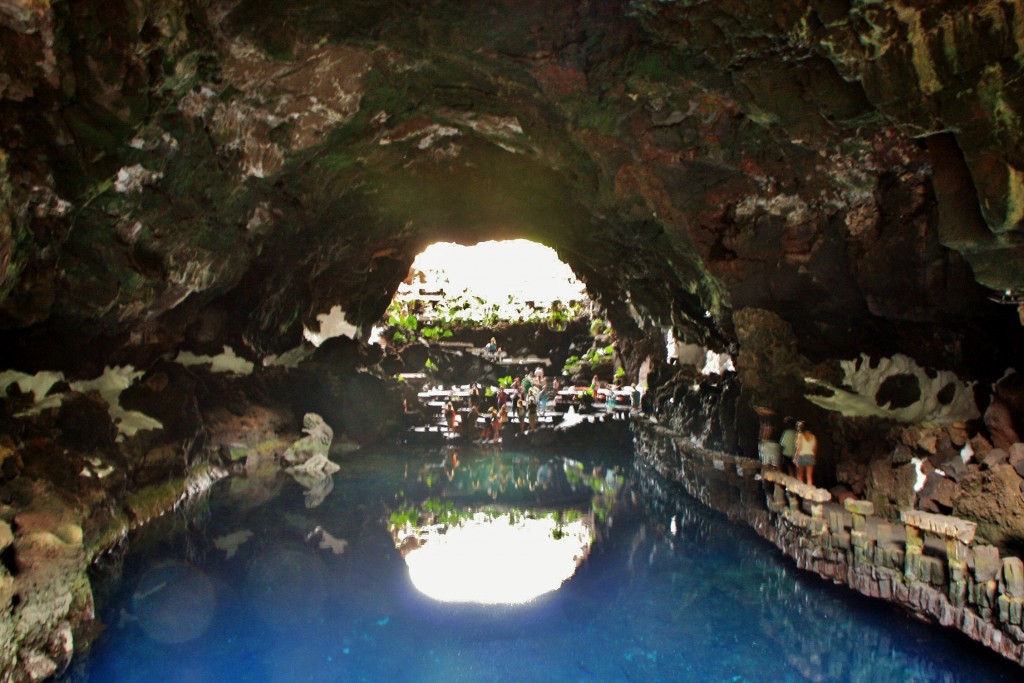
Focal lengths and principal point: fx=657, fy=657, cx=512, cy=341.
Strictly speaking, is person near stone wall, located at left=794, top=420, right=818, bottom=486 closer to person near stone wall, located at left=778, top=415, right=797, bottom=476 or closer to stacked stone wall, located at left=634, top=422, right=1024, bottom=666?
person near stone wall, located at left=778, top=415, right=797, bottom=476

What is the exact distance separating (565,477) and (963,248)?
10.4 meters

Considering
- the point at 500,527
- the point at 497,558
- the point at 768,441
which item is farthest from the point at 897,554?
the point at 500,527

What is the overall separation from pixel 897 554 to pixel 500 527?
5940mm

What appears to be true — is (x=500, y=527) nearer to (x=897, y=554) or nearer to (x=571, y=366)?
(x=897, y=554)

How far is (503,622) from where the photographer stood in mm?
7383

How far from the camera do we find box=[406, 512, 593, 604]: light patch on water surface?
828 centimetres

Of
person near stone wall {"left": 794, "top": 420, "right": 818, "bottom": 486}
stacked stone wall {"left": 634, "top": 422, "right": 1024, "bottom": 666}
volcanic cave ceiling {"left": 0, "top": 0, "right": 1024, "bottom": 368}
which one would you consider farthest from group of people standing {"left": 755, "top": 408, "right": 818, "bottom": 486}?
volcanic cave ceiling {"left": 0, "top": 0, "right": 1024, "bottom": 368}

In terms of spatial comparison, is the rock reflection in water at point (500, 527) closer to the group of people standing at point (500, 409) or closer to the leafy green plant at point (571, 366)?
the group of people standing at point (500, 409)

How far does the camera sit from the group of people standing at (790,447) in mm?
9211

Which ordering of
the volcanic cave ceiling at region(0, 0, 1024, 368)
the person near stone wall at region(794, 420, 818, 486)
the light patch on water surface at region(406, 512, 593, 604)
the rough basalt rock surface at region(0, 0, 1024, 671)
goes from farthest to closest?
the person near stone wall at region(794, 420, 818, 486) < the light patch on water surface at region(406, 512, 593, 604) < the rough basalt rock surface at region(0, 0, 1024, 671) < the volcanic cave ceiling at region(0, 0, 1024, 368)

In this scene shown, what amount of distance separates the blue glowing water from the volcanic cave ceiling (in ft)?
11.9

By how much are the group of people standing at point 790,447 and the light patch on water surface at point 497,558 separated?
3.07 meters

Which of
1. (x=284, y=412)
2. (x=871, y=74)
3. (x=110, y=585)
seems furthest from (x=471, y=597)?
(x=284, y=412)

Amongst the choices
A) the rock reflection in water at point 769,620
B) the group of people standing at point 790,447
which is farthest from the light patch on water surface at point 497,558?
the group of people standing at point 790,447
